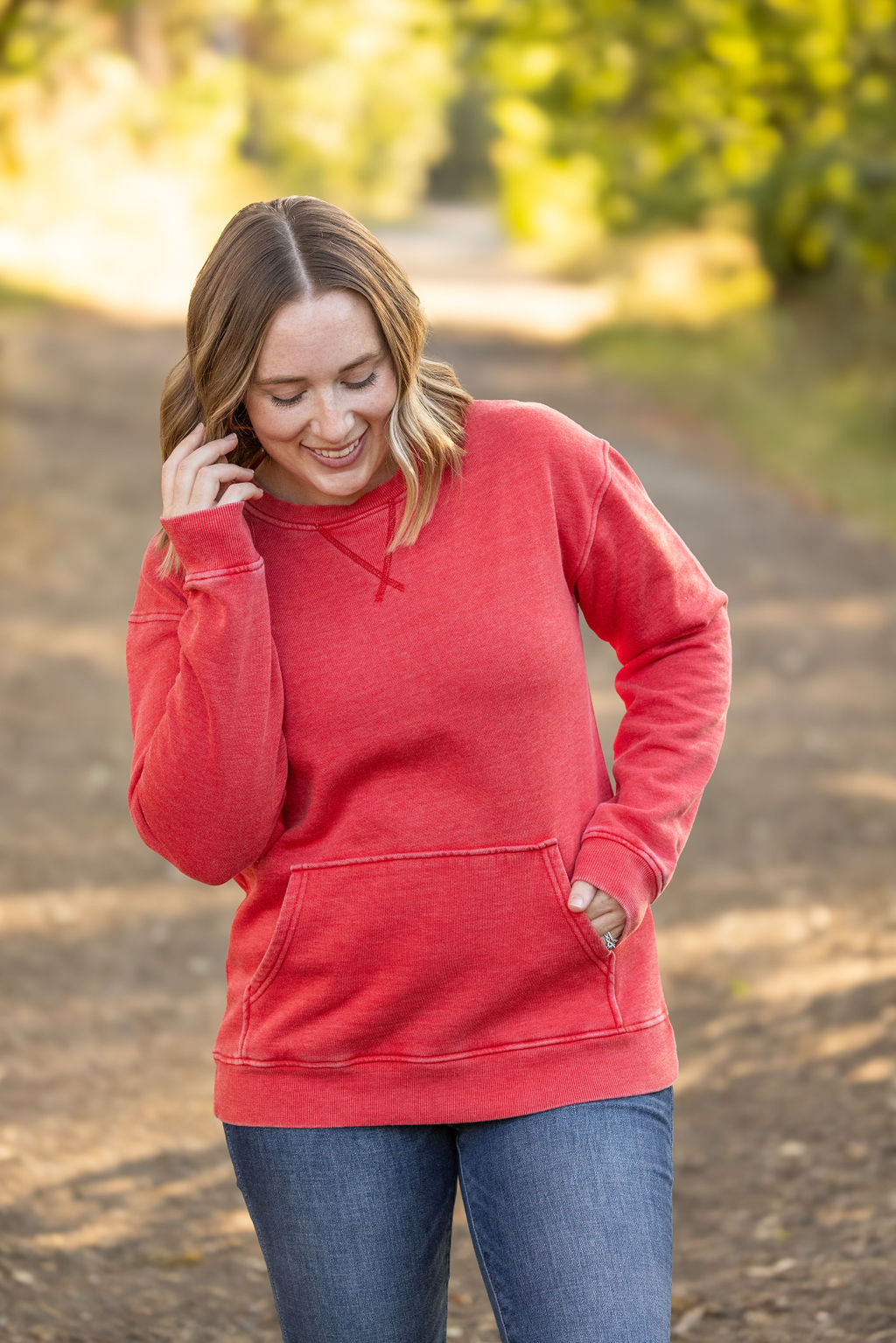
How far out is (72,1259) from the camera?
351cm

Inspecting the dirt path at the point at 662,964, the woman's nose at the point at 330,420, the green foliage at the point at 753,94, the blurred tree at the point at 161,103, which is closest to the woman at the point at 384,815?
the woman's nose at the point at 330,420

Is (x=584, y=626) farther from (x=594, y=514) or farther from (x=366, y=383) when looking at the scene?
(x=366, y=383)

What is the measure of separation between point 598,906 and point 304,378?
2.65 ft

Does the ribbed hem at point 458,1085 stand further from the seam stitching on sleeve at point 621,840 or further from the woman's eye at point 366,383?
the woman's eye at point 366,383

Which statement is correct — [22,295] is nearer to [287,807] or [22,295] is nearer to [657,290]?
[657,290]

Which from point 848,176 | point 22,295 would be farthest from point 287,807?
point 22,295

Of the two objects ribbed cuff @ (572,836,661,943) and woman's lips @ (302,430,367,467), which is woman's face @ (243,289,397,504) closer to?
woman's lips @ (302,430,367,467)

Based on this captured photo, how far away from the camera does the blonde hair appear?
1998mm

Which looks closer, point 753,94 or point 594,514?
point 594,514

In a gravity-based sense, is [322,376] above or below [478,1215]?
above

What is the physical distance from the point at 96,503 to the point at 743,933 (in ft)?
20.6

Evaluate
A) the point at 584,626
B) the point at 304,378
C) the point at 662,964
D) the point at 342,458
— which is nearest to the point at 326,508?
the point at 342,458

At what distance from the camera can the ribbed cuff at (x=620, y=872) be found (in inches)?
80.7

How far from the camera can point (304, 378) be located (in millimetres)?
2033
